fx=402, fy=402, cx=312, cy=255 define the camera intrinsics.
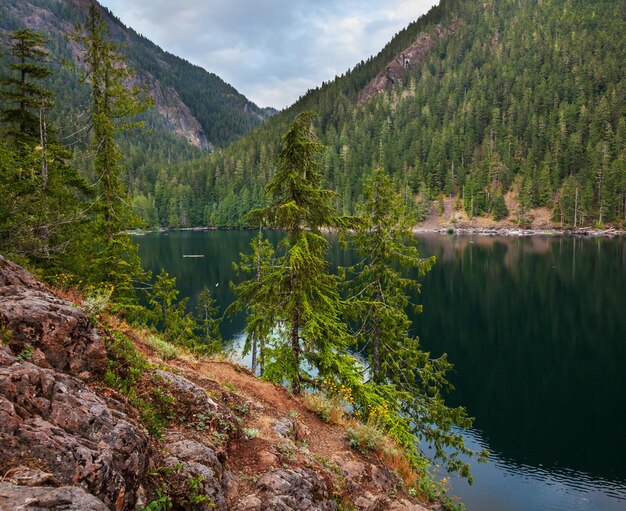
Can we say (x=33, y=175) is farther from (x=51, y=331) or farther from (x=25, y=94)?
(x=51, y=331)

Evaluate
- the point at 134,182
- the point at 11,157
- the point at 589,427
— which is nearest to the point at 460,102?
the point at 134,182

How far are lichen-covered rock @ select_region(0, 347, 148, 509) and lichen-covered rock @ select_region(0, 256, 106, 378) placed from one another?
767 millimetres

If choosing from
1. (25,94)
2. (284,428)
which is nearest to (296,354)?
(284,428)

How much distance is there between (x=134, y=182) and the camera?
19438 cm

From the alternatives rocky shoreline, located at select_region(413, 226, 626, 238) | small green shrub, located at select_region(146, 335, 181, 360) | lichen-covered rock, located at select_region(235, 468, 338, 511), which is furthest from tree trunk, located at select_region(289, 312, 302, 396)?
rocky shoreline, located at select_region(413, 226, 626, 238)

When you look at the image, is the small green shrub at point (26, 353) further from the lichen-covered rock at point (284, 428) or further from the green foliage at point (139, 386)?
the lichen-covered rock at point (284, 428)

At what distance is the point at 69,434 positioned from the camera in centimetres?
486

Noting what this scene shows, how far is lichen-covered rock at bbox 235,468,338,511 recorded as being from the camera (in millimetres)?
6988

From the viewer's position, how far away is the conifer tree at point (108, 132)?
60.8 feet

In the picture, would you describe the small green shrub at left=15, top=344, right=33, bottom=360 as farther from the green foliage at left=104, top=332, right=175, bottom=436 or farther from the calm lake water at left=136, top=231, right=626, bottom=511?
the calm lake water at left=136, top=231, right=626, bottom=511

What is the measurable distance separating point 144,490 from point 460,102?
208 meters

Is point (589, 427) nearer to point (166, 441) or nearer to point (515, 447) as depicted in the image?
point (515, 447)

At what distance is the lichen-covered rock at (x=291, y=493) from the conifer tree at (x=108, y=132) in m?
13.9

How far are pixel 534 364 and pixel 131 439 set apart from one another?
3434 centimetres
